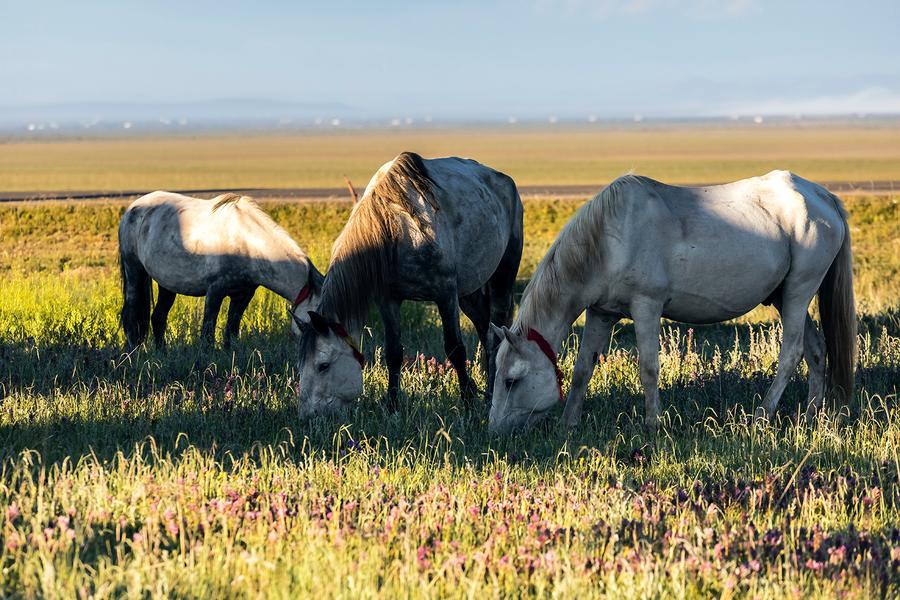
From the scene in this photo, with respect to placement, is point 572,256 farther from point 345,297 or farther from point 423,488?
point 423,488

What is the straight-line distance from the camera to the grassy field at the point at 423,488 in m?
4.21

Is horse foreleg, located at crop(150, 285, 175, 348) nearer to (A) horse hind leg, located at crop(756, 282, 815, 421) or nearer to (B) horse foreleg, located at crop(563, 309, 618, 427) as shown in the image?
(B) horse foreleg, located at crop(563, 309, 618, 427)

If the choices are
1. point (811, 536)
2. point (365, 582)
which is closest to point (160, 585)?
point (365, 582)

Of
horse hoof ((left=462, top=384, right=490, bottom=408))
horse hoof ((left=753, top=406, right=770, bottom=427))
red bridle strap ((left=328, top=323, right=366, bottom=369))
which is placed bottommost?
horse hoof ((left=462, top=384, right=490, bottom=408))

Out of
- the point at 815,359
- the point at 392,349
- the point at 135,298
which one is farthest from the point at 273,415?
Answer: the point at 135,298

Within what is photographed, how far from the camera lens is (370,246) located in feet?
24.7

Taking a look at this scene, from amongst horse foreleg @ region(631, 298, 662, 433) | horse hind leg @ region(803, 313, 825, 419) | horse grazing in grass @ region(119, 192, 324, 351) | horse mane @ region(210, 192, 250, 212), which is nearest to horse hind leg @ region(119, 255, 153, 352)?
horse grazing in grass @ region(119, 192, 324, 351)

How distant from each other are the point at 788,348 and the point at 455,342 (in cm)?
261

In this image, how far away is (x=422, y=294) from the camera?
26.6 ft

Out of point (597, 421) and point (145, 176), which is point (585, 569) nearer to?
point (597, 421)

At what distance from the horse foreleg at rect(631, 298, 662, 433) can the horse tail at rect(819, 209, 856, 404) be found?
5.32 ft

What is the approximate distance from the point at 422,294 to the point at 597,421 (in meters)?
1.74

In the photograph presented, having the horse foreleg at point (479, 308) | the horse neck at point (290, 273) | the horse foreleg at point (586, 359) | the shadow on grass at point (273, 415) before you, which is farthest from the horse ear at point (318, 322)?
the horse foreleg at point (479, 308)

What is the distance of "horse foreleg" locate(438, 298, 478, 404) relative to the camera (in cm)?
816
